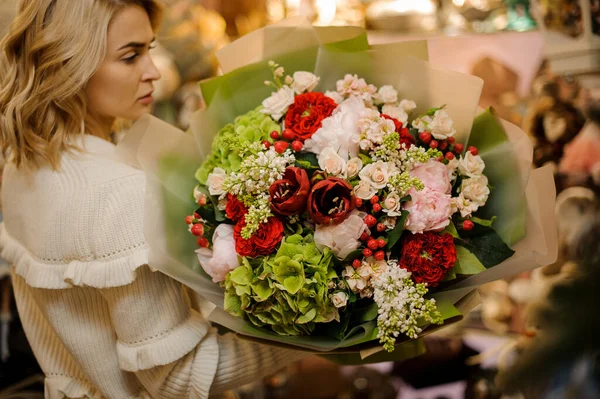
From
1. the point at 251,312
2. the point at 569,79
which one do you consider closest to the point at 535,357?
the point at 251,312

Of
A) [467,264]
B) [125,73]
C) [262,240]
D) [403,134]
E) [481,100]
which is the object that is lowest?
[481,100]

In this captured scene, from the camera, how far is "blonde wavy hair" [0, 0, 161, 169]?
1010 mm

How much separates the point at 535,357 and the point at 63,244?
2.58 feet

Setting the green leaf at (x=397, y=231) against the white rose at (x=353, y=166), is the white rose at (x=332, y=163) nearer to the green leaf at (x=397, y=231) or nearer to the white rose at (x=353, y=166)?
the white rose at (x=353, y=166)

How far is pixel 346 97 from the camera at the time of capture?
1028 mm

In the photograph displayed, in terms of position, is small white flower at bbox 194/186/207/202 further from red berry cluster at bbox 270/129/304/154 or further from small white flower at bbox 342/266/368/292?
small white flower at bbox 342/266/368/292

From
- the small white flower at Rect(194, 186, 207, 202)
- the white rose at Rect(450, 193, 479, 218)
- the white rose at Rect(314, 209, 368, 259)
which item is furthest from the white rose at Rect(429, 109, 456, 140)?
the small white flower at Rect(194, 186, 207, 202)

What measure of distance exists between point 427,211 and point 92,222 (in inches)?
22.5

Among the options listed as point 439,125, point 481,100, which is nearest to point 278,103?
point 439,125

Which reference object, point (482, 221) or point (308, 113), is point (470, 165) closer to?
point (482, 221)

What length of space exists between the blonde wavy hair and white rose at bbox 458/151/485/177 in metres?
0.69

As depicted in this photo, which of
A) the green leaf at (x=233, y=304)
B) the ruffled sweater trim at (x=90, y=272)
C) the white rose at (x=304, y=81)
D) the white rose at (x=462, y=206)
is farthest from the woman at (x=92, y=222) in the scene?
the white rose at (x=462, y=206)

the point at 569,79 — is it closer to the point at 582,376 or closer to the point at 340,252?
the point at 340,252

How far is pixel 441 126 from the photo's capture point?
3.12 ft
